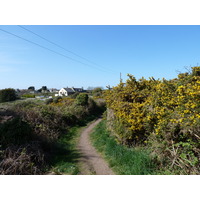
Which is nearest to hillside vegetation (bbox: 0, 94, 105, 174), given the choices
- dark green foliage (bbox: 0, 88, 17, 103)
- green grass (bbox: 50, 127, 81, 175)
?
green grass (bbox: 50, 127, 81, 175)

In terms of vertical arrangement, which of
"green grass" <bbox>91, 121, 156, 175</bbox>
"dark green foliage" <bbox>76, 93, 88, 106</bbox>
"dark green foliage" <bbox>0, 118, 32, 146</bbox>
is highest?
"dark green foliage" <bbox>76, 93, 88, 106</bbox>

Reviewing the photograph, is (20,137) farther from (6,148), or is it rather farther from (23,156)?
(23,156)

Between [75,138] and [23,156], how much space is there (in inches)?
150

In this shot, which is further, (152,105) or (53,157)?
(53,157)

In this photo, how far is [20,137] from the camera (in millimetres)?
5539

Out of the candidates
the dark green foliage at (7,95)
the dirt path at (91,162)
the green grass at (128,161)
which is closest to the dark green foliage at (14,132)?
the dirt path at (91,162)

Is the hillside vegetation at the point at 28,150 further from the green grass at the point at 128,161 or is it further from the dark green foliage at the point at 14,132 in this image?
the green grass at the point at 128,161

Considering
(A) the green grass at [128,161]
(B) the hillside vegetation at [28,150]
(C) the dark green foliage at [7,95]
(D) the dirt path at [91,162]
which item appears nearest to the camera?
(A) the green grass at [128,161]

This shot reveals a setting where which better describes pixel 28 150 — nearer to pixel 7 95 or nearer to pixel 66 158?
pixel 66 158

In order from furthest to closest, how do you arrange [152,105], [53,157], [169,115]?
[53,157], [152,105], [169,115]

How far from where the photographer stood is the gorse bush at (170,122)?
12.0 ft

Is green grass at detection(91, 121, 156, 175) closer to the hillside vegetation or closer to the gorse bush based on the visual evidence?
the gorse bush

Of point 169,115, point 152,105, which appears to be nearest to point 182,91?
point 169,115

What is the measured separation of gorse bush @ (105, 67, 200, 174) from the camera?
12.0 feet
